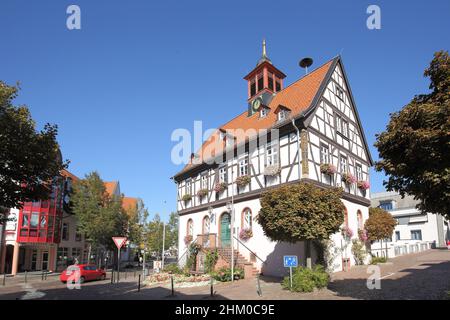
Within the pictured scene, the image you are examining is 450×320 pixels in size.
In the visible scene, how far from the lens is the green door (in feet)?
85.8

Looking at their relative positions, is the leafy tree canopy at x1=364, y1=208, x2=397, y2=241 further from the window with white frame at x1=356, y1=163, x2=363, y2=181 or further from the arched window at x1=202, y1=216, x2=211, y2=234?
the arched window at x1=202, y1=216, x2=211, y2=234

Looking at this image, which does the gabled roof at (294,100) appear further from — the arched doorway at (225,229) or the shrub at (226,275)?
the shrub at (226,275)

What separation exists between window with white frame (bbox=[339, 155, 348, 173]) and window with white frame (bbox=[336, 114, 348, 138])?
5.82ft

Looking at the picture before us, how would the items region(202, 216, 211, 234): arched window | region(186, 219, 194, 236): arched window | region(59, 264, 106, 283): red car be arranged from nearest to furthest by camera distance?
region(59, 264, 106, 283): red car
region(202, 216, 211, 234): arched window
region(186, 219, 194, 236): arched window

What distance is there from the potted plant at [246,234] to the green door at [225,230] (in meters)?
2.28

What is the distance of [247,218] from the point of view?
2425 cm

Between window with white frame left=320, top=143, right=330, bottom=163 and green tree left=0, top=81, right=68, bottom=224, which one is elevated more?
window with white frame left=320, top=143, right=330, bottom=163

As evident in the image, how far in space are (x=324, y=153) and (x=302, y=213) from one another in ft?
26.1

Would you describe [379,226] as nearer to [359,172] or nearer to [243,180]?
[359,172]

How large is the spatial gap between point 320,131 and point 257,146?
14.0 feet

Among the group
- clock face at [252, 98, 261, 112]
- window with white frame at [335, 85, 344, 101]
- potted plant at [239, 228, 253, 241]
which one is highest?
clock face at [252, 98, 261, 112]

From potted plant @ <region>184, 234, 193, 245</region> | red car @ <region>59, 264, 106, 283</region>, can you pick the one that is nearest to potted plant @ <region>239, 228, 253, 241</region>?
potted plant @ <region>184, 234, 193, 245</region>

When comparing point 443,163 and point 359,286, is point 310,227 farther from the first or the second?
point 443,163
